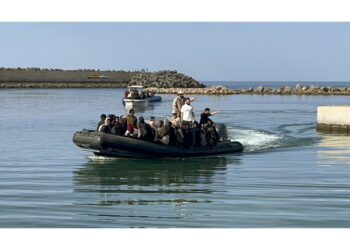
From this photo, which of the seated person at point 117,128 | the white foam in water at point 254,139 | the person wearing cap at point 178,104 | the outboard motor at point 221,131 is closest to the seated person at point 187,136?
the person wearing cap at point 178,104

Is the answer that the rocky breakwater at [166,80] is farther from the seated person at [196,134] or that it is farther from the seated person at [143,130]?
the seated person at [143,130]

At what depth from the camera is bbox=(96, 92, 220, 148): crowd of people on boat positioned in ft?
67.7

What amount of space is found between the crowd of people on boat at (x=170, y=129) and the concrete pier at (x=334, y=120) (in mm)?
10604

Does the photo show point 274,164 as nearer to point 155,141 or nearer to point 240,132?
point 155,141

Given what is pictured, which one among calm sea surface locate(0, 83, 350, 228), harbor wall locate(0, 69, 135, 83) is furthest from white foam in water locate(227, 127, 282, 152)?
harbor wall locate(0, 69, 135, 83)

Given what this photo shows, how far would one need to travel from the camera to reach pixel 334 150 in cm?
2569

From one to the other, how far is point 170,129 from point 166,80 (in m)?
106

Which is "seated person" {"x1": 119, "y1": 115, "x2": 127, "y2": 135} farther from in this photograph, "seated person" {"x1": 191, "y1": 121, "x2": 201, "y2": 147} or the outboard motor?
the outboard motor

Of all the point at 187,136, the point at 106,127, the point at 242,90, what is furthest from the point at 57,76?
the point at 106,127

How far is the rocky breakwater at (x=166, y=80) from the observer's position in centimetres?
12643

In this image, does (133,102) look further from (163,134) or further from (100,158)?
(163,134)

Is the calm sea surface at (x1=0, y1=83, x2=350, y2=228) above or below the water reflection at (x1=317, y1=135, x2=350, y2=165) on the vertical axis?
above

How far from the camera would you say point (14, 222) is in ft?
39.9

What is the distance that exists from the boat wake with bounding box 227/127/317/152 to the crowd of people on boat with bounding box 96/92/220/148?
341 centimetres
